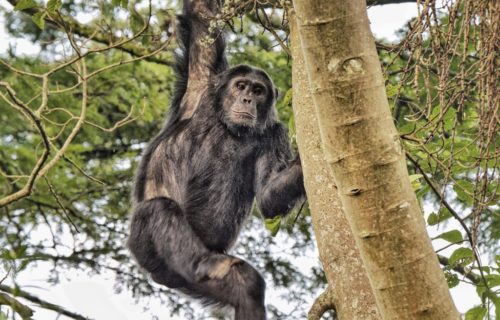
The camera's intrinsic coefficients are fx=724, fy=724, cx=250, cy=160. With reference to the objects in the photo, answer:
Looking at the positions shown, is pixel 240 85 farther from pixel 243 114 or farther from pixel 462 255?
pixel 462 255

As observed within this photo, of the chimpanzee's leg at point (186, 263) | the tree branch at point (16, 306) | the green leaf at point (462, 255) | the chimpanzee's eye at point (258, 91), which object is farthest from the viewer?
the chimpanzee's eye at point (258, 91)


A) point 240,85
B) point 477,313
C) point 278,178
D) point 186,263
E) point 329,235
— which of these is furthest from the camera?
point 240,85

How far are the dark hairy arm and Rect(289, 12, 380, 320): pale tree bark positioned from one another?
2.20 m

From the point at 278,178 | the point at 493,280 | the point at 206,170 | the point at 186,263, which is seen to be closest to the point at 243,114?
the point at 206,170

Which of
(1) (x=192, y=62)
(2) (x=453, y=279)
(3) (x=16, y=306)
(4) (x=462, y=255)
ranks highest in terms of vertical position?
(1) (x=192, y=62)

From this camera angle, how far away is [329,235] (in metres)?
3.70

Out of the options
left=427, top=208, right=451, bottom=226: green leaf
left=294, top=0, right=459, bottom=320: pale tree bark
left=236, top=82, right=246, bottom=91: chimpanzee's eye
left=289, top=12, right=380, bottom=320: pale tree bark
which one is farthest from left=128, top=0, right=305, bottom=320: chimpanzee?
left=294, top=0, right=459, bottom=320: pale tree bark

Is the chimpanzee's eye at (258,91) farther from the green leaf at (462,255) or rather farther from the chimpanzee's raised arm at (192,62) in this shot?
the green leaf at (462,255)

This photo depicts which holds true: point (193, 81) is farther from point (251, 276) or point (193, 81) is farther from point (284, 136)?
point (251, 276)

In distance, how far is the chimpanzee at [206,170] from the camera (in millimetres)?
6145

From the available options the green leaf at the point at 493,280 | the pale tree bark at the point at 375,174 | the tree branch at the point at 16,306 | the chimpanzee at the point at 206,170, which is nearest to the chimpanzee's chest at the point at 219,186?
the chimpanzee at the point at 206,170

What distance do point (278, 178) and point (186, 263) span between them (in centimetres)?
111

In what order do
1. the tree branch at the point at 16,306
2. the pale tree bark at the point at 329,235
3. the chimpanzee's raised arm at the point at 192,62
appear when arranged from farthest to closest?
the chimpanzee's raised arm at the point at 192,62 < the pale tree bark at the point at 329,235 < the tree branch at the point at 16,306

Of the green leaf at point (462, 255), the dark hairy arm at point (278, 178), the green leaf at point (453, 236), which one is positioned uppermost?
the dark hairy arm at point (278, 178)
